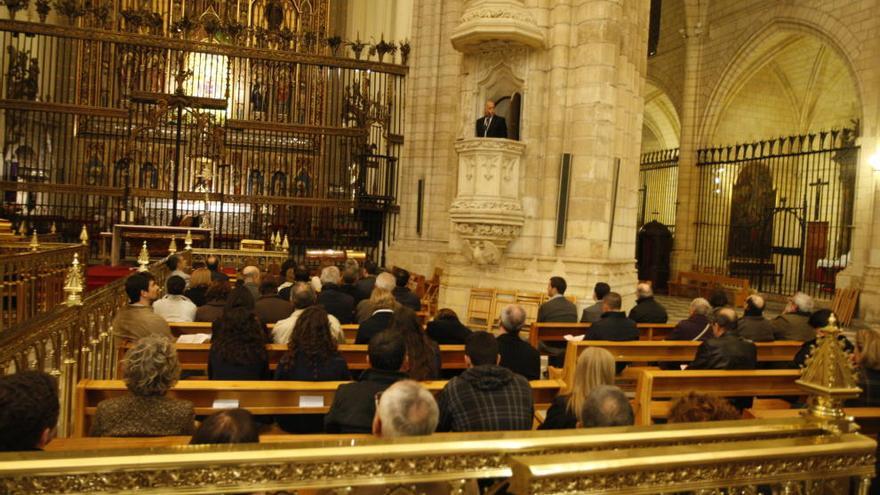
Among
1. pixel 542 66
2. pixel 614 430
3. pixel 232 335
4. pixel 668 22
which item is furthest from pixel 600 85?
pixel 668 22

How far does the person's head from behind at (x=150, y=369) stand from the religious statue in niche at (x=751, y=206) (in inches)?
682

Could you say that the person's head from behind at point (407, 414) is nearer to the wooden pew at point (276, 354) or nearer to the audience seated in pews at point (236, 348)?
the audience seated in pews at point (236, 348)

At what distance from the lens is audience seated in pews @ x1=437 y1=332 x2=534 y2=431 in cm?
301

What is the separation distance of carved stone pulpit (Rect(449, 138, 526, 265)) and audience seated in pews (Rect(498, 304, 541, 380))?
465 centimetres

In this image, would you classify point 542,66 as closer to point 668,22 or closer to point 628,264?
point 628,264

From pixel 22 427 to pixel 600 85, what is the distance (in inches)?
333

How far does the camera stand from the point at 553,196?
377 inches

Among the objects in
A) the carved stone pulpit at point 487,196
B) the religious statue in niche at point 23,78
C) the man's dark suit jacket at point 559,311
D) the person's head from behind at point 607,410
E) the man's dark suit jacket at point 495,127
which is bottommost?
the man's dark suit jacket at point 559,311

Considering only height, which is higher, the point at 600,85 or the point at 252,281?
the point at 600,85

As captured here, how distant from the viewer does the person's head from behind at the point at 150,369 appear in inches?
106

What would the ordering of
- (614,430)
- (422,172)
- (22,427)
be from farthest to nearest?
(422,172), (22,427), (614,430)

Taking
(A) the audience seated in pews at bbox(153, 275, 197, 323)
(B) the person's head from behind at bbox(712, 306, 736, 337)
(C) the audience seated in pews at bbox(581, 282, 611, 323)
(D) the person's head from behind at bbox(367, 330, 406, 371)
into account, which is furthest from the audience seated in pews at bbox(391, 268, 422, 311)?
(D) the person's head from behind at bbox(367, 330, 406, 371)

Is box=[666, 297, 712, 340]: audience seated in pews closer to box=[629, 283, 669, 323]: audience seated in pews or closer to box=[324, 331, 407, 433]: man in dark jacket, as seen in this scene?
box=[629, 283, 669, 323]: audience seated in pews

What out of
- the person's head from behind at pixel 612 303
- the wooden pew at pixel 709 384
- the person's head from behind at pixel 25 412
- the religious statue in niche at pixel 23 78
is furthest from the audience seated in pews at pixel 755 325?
the religious statue in niche at pixel 23 78
